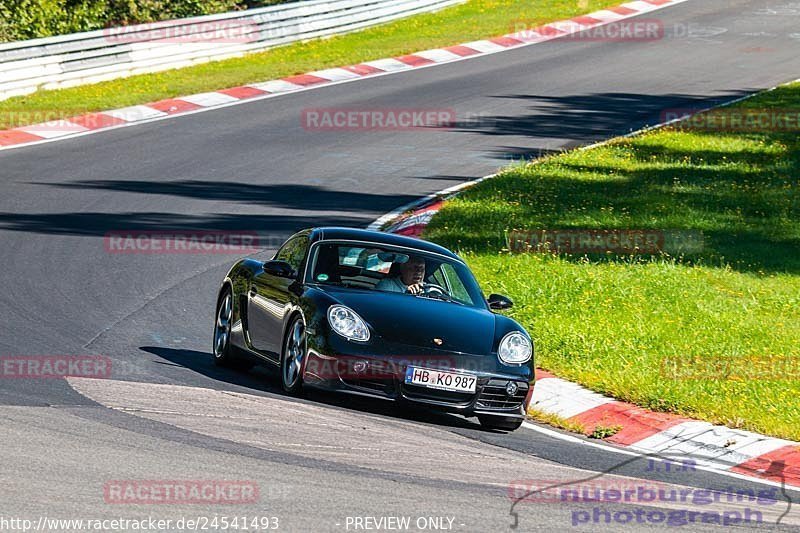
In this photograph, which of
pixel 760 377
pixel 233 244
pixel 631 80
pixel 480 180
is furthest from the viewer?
pixel 631 80

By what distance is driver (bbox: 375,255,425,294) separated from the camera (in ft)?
37.3

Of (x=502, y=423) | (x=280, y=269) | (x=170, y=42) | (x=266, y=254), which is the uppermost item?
(x=170, y=42)

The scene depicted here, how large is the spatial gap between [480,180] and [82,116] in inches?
326

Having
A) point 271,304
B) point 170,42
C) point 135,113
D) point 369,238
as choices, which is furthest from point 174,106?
point 271,304

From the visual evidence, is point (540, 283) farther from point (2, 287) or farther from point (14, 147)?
point (14, 147)

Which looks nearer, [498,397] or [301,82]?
[498,397]

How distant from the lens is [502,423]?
416 inches

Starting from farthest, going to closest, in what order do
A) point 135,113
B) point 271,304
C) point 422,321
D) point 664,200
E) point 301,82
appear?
point 301,82 → point 135,113 → point 664,200 → point 271,304 → point 422,321

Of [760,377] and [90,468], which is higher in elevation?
[90,468]

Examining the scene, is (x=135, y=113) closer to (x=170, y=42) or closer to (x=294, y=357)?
(x=170, y=42)

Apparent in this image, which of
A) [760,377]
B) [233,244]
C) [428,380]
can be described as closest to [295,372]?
[428,380]

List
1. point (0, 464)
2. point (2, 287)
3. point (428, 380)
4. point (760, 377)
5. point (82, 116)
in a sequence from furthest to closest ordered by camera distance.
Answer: point (82, 116), point (2, 287), point (760, 377), point (428, 380), point (0, 464)

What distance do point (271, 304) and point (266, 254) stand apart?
580cm

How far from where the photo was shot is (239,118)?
26.2 m
